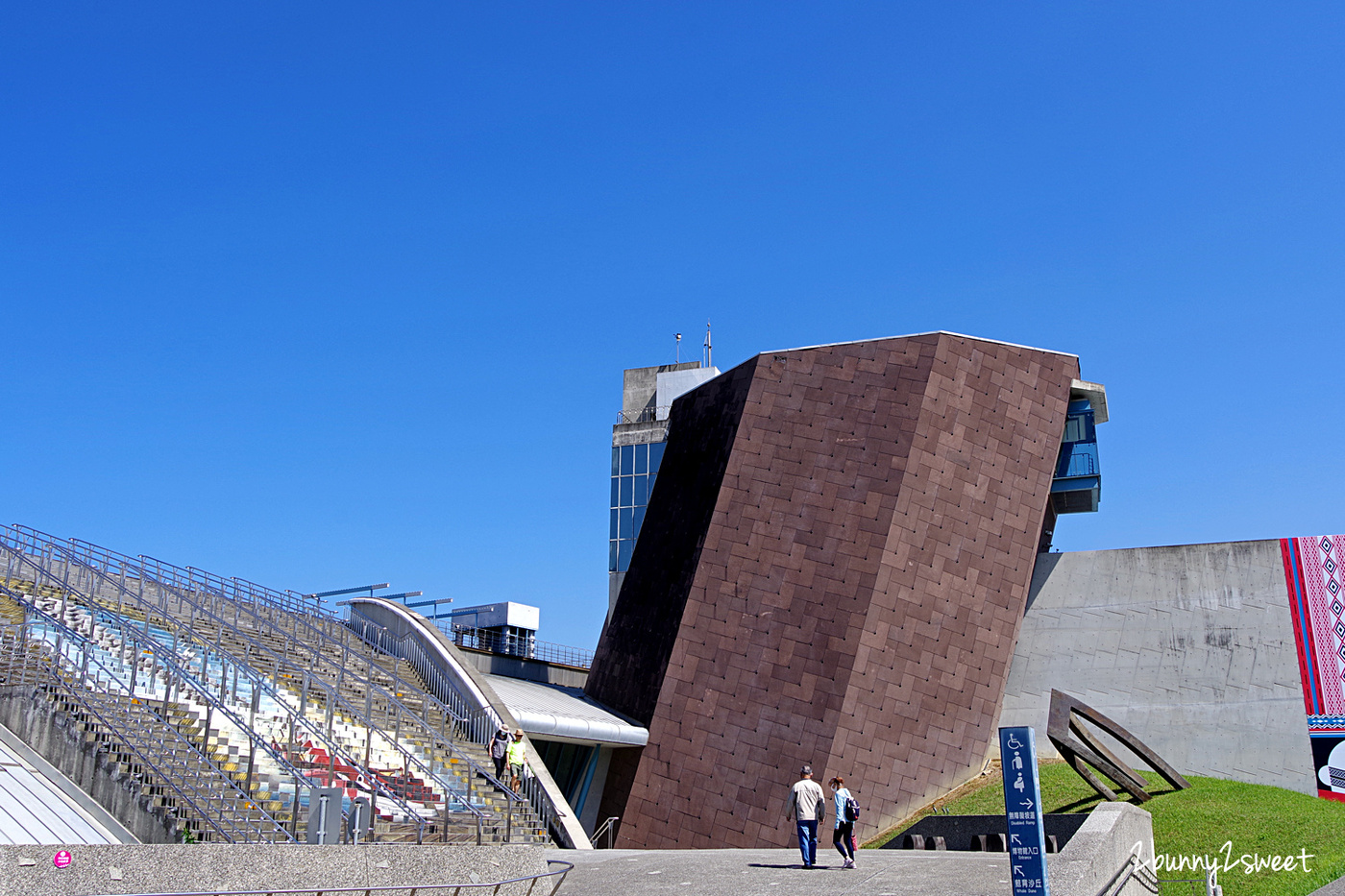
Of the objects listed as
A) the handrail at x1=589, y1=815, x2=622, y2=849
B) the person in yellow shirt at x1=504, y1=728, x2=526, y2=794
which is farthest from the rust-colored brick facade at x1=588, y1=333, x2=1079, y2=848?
the person in yellow shirt at x1=504, y1=728, x2=526, y2=794

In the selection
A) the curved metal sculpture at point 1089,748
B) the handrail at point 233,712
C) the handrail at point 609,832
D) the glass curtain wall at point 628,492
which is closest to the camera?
the handrail at point 233,712

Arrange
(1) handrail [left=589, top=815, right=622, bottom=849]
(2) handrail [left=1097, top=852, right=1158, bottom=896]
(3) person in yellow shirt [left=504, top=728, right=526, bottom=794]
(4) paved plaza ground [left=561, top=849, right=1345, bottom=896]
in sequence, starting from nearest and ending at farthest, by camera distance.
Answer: (4) paved plaza ground [left=561, top=849, right=1345, bottom=896] < (2) handrail [left=1097, top=852, right=1158, bottom=896] < (3) person in yellow shirt [left=504, top=728, right=526, bottom=794] < (1) handrail [left=589, top=815, right=622, bottom=849]

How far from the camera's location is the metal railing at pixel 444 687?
64.8 feet

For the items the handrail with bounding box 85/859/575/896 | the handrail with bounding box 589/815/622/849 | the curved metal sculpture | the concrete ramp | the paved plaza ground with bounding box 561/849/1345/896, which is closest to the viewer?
the handrail with bounding box 85/859/575/896

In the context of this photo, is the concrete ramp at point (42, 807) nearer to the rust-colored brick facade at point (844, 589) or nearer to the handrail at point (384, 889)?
the handrail at point (384, 889)

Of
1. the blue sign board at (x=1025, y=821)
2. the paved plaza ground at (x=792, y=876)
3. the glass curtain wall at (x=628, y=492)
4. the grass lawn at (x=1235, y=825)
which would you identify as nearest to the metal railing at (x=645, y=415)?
the glass curtain wall at (x=628, y=492)

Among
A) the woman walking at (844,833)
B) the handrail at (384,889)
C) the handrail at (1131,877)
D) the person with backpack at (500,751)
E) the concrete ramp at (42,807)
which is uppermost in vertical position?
the person with backpack at (500,751)

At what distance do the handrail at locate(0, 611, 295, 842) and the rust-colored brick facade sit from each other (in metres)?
11.7

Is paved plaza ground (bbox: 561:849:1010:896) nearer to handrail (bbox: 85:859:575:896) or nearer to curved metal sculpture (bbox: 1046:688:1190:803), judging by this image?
handrail (bbox: 85:859:575:896)

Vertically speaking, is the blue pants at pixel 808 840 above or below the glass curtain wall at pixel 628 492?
below

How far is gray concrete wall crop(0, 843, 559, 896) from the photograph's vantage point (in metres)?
9.29

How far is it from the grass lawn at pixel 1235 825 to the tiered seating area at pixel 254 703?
10.3m

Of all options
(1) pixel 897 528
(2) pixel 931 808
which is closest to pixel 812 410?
(1) pixel 897 528

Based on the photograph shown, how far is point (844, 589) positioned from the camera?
2480 centimetres
